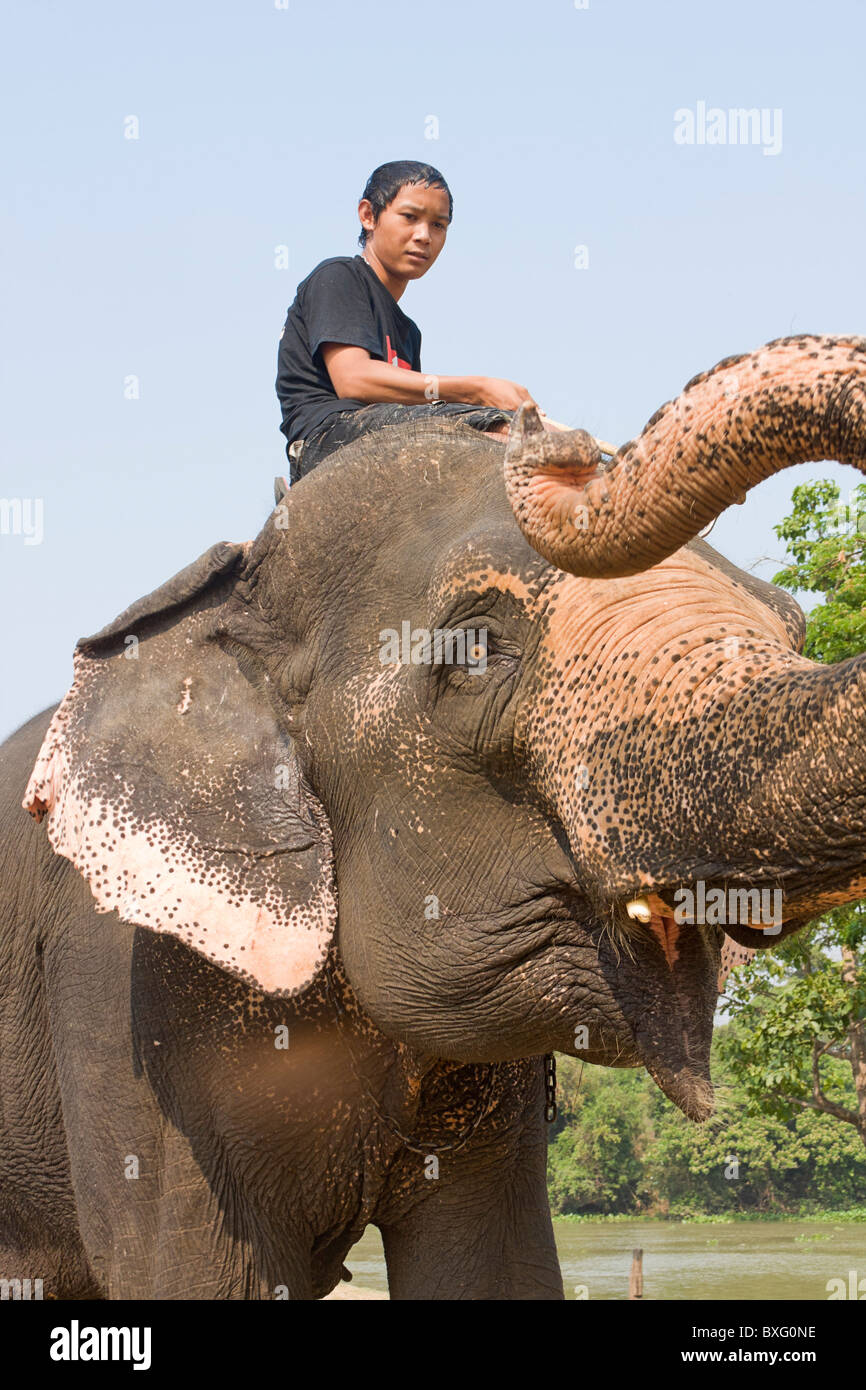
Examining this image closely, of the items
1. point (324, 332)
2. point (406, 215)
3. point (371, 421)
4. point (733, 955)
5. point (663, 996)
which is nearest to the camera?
point (663, 996)

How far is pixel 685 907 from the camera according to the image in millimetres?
2814

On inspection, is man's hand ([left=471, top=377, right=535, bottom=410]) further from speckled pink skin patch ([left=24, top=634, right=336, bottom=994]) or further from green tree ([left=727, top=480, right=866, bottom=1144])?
green tree ([left=727, top=480, right=866, bottom=1144])

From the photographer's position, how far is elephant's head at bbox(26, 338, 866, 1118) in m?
2.56

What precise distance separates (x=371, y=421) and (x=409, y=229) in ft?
2.23

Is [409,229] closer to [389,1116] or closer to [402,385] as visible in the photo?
[402,385]

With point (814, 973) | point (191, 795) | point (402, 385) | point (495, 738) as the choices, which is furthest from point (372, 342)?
point (814, 973)

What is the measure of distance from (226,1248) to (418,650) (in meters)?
1.39

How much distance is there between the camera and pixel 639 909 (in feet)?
9.47

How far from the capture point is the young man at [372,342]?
13.3 feet

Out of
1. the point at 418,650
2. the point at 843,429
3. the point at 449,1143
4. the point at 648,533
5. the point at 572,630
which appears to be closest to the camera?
the point at 843,429

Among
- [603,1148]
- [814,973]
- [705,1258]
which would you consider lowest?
[603,1148]

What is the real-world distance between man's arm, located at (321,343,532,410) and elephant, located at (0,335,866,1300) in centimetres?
28

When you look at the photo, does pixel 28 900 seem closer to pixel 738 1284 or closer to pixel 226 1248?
pixel 226 1248

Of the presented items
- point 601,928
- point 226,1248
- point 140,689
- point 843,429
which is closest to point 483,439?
point 140,689
